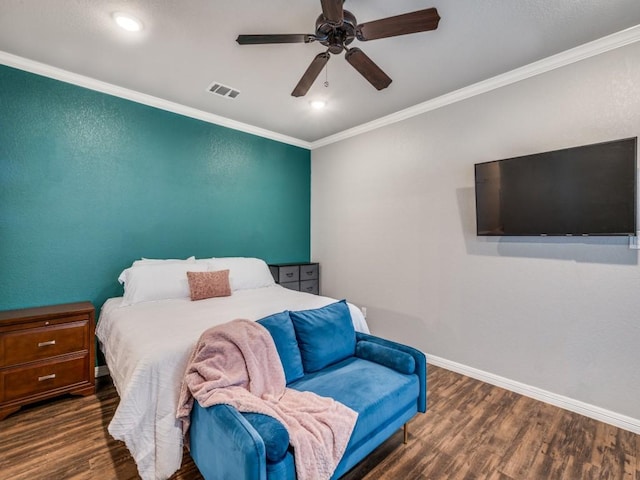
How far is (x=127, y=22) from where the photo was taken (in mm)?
2096

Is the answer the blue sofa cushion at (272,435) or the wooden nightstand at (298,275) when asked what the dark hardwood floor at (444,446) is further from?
the wooden nightstand at (298,275)

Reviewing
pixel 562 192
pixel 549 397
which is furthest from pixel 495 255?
pixel 549 397

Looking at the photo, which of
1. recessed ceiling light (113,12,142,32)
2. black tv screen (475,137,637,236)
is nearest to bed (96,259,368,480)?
black tv screen (475,137,637,236)

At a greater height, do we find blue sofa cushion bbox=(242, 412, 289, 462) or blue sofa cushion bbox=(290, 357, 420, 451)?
blue sofa cushion bbox=(242, 412, 289, 462)

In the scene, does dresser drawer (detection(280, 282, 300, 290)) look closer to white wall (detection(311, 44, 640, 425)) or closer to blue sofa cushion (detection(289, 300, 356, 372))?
white wall (detection(311, 44, 640, 425))

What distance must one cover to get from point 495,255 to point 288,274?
247 centimetres

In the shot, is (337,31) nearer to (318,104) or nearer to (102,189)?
(318,104)

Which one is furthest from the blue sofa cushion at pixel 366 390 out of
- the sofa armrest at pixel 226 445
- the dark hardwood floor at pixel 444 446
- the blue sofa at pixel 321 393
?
the sofa armrest at pixel 226 445

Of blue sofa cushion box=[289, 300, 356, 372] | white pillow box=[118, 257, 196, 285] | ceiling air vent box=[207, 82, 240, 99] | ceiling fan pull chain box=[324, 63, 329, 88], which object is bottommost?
blue sofa cushion box=[289, 300, 356, 372]

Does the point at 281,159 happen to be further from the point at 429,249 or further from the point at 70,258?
the point at 70,258

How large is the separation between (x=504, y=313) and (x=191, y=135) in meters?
3.76

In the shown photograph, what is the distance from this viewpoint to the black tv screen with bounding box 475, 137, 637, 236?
2119mm

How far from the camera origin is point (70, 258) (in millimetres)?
2842

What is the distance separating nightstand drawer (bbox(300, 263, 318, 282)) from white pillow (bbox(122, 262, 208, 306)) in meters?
1.58
